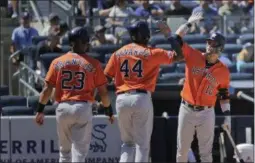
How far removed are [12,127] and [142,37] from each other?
9.61 ft

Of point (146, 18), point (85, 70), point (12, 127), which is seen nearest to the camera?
point (85, 70)

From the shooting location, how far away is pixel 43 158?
12.3 meters

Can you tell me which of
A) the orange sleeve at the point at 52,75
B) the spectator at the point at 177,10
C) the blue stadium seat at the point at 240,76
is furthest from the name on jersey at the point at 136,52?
the spectator at the point at 177,10

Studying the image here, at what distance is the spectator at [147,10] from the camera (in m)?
16.8

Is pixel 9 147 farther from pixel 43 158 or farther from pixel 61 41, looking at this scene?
pixel 61 41

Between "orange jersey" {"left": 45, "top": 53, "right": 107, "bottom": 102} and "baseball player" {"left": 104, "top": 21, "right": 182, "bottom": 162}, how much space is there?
43 cm

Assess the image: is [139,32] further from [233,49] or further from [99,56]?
[233,49]

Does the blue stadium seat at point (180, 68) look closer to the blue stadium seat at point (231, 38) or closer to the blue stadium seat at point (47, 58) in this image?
the blue stadium seat at point (231, 38)

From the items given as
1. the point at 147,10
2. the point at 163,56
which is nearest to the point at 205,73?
the point at 163,56

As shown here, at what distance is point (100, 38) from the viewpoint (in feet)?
51.8

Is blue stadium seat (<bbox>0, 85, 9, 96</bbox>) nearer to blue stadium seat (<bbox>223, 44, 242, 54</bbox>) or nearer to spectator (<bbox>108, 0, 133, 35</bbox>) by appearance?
spectator (<bbox>108, 0, 133, 35</bbox>)

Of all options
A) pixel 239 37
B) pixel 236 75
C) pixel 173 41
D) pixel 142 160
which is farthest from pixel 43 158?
pixel 239 37

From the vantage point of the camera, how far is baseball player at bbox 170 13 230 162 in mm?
10297

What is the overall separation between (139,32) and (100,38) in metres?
5.58
